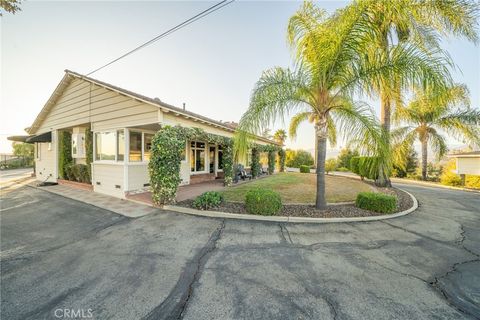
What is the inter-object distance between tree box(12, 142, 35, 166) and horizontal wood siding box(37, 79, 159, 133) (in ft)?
74.6

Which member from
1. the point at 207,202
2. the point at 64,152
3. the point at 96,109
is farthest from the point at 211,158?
the point at 64,152

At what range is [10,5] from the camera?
5.36 m

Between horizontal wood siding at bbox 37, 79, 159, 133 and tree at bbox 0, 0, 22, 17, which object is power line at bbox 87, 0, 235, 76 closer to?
horizontal wood siding at bbox 37, 79, 159, 133

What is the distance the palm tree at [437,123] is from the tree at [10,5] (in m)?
16.2

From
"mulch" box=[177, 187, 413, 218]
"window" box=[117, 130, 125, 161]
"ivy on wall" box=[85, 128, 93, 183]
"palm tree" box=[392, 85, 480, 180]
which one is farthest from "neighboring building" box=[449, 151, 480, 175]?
"ivy on wall" box=[85, 128, 93, 183]

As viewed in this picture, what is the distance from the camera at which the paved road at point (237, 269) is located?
7.64ft

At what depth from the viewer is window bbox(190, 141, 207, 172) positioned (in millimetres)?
12000

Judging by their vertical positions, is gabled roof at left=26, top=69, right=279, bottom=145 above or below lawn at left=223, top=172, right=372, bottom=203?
above

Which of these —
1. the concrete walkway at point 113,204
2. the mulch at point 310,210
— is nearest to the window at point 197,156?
the concrete walkway at point 113,204

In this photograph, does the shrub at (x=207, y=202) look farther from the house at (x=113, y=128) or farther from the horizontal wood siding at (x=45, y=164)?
the horizontal wood siding at (x=45, y=164)

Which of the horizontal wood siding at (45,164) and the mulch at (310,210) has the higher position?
the horizontal wood siding at (45,164)

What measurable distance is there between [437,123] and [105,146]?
22422mm

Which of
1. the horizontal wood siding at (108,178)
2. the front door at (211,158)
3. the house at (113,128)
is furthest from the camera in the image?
the front door at (211,158)

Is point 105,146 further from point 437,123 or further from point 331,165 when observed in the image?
point 331,165
